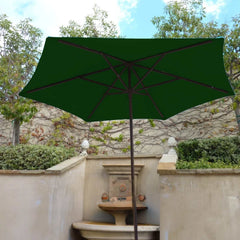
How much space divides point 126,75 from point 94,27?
289 inches

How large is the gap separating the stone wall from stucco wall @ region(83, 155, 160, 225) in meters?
2.22

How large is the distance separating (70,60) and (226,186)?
2.71m

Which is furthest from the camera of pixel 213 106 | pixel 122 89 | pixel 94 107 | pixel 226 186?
pixel 213 106

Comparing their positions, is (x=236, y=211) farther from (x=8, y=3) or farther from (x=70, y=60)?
(x=8, y=3)

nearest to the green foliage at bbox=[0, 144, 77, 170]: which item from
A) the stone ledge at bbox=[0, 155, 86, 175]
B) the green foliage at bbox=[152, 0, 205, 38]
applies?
the stone ledge at bbox=[0, 155, 86, 175]

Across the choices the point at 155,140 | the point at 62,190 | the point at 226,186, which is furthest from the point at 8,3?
the point at 226,186

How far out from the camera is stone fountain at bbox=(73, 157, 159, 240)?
4418 mm

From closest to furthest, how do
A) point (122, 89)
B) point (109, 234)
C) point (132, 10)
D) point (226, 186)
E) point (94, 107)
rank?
1. point (122, 89)
2. point (94, 107)
3. point (226, 186)
4. point (109, 234)
5. point (132, 10)

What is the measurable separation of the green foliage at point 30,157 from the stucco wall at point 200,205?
6.94 feet

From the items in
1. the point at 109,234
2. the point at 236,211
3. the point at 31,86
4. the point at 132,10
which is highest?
the point at 132,10

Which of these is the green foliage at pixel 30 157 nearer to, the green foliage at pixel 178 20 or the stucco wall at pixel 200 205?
the stucco wall at pixel 200 205

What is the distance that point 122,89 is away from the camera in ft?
10.7

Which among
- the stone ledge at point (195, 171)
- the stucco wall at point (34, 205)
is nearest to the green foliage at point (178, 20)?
the stone ledge at point (195, 171)

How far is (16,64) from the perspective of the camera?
7.92 metres
